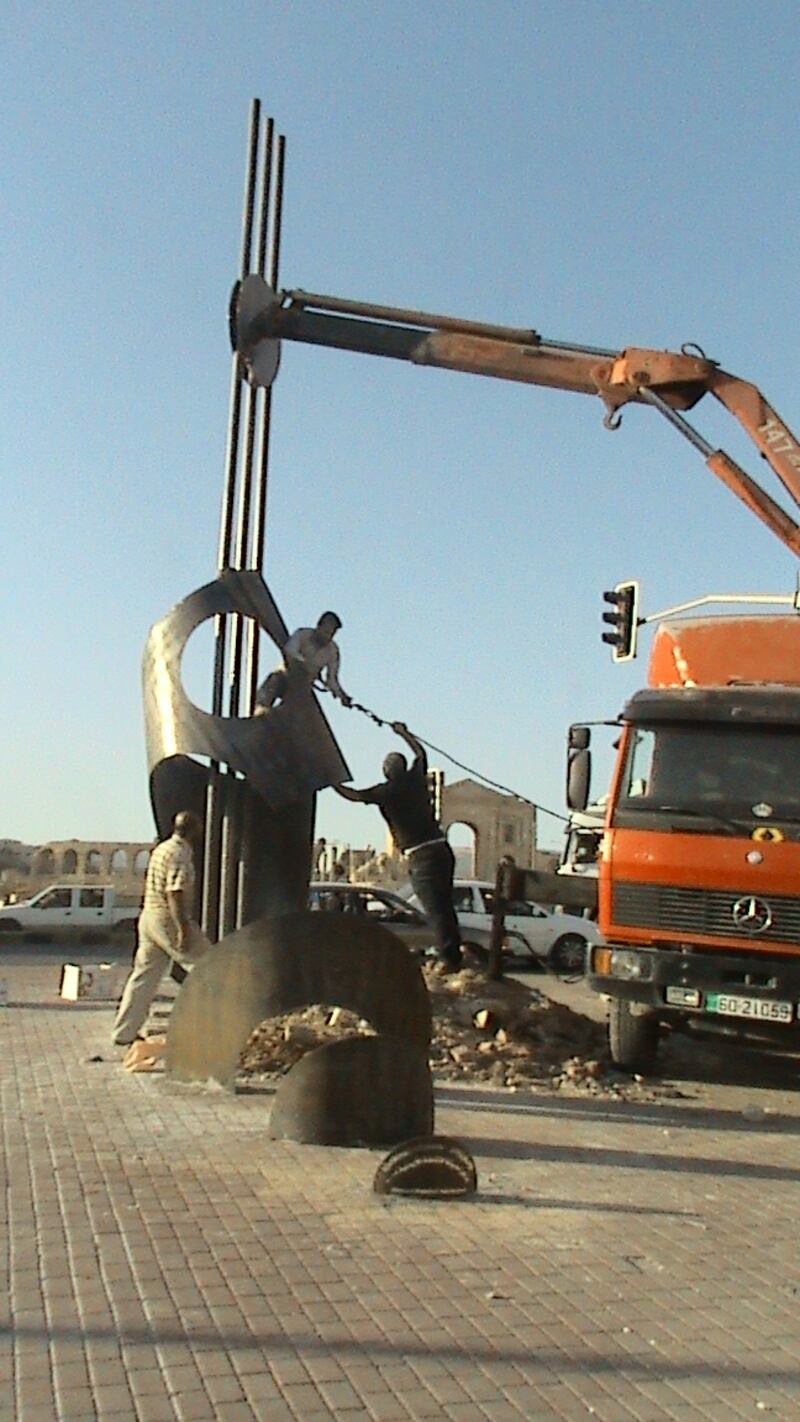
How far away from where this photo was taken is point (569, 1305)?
5.64 metres

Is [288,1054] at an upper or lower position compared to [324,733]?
lower

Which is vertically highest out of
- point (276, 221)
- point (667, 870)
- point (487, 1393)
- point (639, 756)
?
point (276, 221)

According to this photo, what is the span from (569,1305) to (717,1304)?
617 millimetres

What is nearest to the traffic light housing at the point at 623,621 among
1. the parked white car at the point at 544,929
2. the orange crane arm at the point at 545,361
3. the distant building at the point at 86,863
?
the orange crane arm at the point at 545,361

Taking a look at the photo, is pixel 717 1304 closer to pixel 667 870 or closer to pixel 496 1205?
pixel 496 1205

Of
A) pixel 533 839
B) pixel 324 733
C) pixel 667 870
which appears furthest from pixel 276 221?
Result: pixel 533 839

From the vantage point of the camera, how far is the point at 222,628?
44.0ft

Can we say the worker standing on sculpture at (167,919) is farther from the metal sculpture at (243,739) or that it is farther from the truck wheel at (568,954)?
the truck wheel at (568,954)

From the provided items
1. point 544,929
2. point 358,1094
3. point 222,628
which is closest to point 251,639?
point 222,628

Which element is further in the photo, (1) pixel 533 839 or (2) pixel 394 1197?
(1) pixel 533 839

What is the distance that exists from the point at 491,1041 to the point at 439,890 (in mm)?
2861

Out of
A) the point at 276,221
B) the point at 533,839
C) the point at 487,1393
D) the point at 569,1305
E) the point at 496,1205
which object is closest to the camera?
the point at 487,1393

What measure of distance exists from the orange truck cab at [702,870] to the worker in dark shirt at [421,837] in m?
2.83

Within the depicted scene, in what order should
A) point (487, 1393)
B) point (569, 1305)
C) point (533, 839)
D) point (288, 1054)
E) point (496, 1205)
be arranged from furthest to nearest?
point (533, 839) < point (288, 1054) < point (496, 1205) < point (569, 1305) < point (487, 1393)
